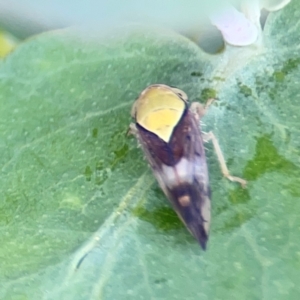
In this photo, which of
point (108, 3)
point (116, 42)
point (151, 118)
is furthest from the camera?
point (151, 118)

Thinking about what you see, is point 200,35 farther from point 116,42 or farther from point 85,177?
point 85,177

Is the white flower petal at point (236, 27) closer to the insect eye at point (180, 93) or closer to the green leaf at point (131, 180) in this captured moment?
the green leaf at point (131, 180)

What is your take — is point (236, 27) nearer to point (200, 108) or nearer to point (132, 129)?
point (200, 108)

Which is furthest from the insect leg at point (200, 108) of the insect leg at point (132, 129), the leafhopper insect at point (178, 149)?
the insect leg at point (132, 129)

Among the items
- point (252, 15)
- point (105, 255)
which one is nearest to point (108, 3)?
point (252, 15)

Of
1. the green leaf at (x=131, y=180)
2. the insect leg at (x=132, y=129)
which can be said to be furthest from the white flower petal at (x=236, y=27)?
the insect leg at (x=132, y=129)

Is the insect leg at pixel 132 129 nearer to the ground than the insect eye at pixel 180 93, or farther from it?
nearer to the ground
